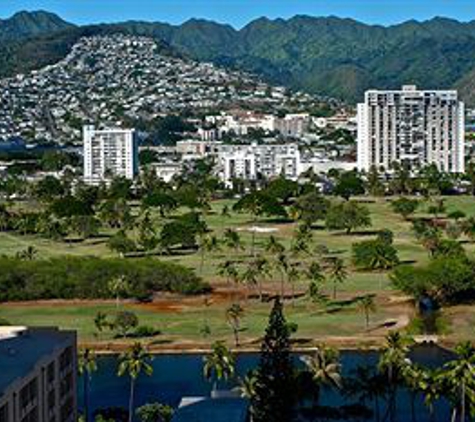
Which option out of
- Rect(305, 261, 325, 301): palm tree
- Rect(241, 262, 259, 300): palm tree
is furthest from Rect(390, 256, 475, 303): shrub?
Rect(241, 262, 259, 300): palm tree

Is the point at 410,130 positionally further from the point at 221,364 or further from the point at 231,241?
the point at 221,364

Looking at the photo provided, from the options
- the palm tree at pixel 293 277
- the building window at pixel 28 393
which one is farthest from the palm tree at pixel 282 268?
the building window at pixel 28 393

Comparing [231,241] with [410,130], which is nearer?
[231,241]

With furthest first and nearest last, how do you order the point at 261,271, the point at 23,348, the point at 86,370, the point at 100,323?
the point at 261,271, the point at 100,323, the point at 86,370, the point at 23,348

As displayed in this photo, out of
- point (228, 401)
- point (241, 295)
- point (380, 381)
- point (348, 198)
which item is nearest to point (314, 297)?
point (241, 295)

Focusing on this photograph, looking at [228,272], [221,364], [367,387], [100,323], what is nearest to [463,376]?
[367,387]

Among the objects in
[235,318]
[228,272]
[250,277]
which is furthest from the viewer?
[228,272]

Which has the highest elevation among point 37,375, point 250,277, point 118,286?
point 37,375

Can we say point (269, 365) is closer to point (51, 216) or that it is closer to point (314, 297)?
point (314, 297)
